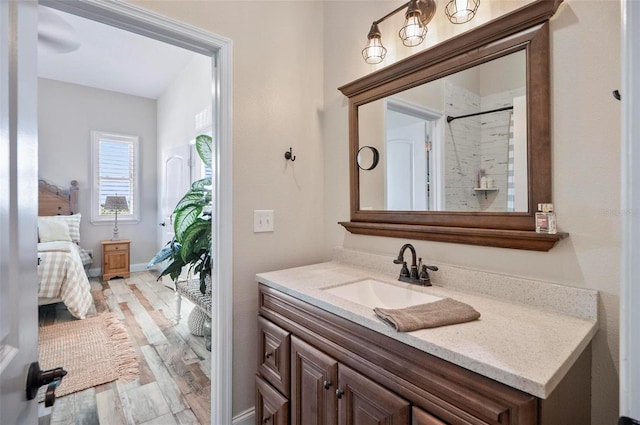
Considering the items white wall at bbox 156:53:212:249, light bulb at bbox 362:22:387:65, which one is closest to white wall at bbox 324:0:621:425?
light bulb at bbox 362:22:387:65

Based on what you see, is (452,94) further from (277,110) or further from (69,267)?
(69,267)

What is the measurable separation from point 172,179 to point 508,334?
4.69 m

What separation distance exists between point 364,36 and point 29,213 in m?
1.72

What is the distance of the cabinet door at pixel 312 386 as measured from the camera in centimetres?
114

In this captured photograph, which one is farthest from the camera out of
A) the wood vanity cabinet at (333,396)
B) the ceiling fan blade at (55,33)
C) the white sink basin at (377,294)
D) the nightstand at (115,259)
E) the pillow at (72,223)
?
the nightstand at (115,259)

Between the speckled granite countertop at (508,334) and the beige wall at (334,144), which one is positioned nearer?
the speckled granite countertop at (508,334)

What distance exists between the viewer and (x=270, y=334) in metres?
1.48

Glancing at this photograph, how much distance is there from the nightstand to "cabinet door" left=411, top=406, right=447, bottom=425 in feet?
17.0

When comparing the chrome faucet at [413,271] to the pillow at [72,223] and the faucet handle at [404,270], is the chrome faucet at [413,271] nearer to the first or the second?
the faucet handle at [404,270]

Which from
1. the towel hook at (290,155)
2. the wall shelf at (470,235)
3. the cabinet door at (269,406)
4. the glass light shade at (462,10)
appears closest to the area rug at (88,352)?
the cabinet door at (269,406)

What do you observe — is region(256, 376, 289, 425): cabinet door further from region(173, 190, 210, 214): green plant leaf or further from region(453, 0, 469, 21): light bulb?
region(453, 0, 469, 21): light bulb

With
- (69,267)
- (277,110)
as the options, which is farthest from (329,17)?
(69,267)

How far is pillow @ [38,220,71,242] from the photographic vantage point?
4031mm

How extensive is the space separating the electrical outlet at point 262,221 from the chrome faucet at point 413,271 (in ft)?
2.43
